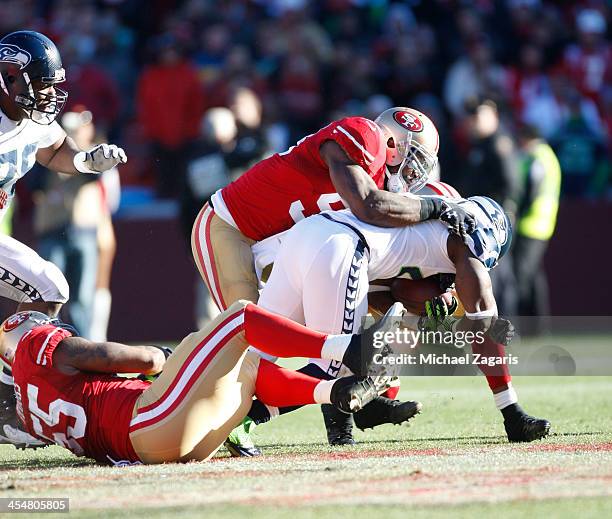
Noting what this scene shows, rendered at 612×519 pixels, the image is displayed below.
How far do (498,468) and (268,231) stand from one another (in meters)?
A: 2.25

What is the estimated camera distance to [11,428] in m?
5.68

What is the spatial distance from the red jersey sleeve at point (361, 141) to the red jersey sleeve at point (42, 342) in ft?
5.79

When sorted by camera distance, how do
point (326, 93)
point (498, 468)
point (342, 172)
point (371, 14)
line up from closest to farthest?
point (498, 468), point (342, 172), point (326, 93), point (371, 14)

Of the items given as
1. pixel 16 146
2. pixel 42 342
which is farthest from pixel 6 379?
pixel 16 146

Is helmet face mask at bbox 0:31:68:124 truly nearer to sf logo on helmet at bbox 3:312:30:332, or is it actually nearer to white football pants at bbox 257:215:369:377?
sf logo on helmet at bbox 3:312:30:332

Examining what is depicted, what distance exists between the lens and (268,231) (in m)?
6.58

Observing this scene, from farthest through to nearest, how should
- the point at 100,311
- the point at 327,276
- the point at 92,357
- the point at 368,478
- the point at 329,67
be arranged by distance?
the point at 329,67
the point at 100,311
the point at 327,276
the point at 92,357
the point at 368,478

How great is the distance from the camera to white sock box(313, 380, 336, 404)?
4.95 meters

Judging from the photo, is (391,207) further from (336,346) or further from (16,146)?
(16,146)

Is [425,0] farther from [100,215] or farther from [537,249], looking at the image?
[100,215]

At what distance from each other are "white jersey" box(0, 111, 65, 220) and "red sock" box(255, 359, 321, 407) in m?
2.13

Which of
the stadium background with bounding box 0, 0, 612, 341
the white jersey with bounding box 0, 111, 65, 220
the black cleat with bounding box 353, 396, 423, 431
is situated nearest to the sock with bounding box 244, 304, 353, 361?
the black cleat with bounding box 353, 396, 423, 431

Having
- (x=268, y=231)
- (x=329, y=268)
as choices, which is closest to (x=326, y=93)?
(x=268, y=231)

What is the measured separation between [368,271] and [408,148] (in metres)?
0.90
